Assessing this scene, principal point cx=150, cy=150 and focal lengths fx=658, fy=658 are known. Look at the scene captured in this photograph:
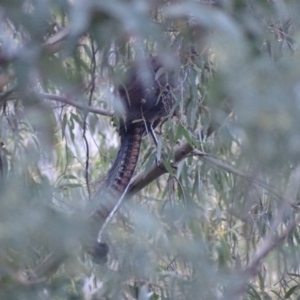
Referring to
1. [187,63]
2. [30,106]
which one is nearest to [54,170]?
[187,63]

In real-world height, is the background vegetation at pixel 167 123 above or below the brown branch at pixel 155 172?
below

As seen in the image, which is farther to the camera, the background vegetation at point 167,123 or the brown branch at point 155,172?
the brown branch at point 155,172

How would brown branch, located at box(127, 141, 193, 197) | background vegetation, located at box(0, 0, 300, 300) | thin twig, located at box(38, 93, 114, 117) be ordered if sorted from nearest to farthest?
background vegetation, located at box(0, 0, 300, 300)
thin twig, located at box(38, 93, 114, 117)
brown branch, located at box(127, 141, 193, 197)

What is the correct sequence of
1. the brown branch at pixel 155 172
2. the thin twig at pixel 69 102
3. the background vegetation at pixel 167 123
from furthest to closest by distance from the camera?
the brown branch at pixel 155 172, the thin twig at pixel 69 102, the background vegetation at pixel 167 123

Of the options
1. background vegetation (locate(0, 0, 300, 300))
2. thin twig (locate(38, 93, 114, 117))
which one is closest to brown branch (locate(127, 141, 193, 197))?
background vegetation (locate(0, 0, 300, 300))

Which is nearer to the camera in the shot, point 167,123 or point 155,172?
point 167,123

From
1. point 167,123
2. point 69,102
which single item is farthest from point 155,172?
point 69,102

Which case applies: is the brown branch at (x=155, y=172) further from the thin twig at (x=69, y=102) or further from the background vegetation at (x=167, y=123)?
the thin twig at (x=69, y=102)

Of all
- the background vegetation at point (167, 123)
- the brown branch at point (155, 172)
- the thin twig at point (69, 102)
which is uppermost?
the brown branch at point (155, 172)

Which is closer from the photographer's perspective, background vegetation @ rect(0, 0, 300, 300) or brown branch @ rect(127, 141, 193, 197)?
background vegetation @ rect(0, 0, 300, 300)

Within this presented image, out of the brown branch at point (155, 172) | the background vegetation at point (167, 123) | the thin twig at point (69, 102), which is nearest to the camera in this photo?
the background vegetation at point (167, 123)

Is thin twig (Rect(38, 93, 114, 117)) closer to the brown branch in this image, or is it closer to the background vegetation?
the background vegetation

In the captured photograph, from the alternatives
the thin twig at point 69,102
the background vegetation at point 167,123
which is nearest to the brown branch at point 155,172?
the background vegetation at point 167,123

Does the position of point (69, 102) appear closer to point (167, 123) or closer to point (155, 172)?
point (167, 123)
